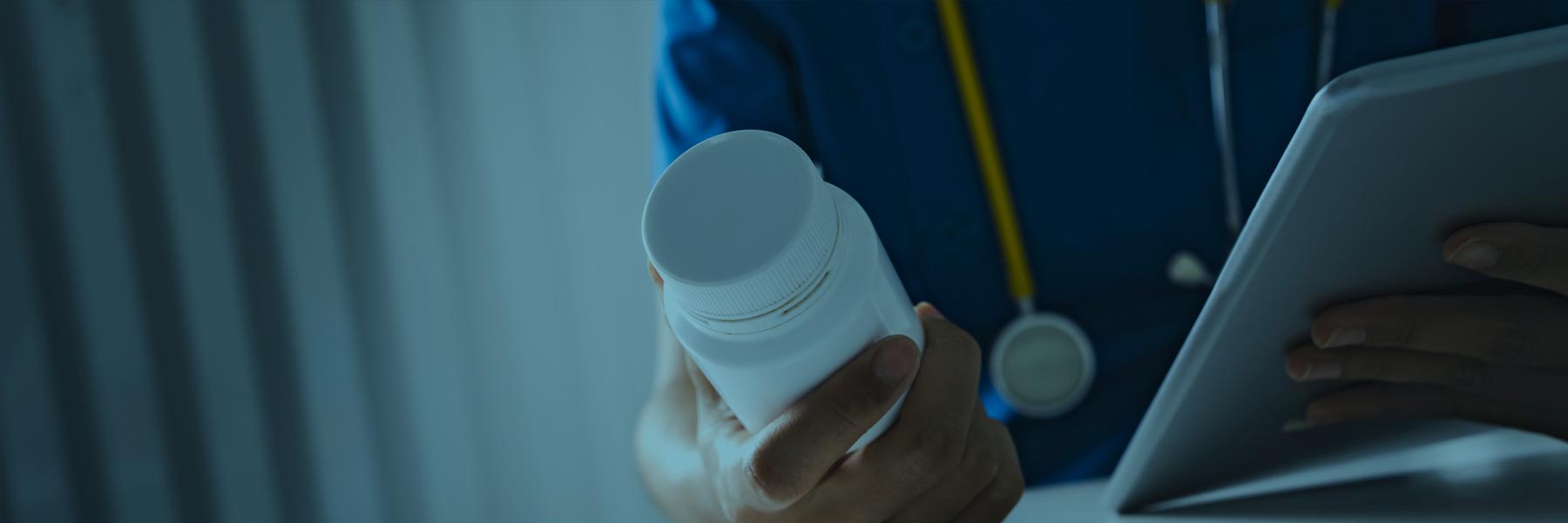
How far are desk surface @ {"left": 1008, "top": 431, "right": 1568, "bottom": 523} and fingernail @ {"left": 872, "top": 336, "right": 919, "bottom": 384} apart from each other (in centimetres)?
24

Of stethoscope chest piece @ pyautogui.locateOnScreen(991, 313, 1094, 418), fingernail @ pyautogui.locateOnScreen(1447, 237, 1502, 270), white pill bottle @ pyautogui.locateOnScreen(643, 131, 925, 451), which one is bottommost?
stethoscope chest piece @ pyautogui.locateOnScreen(991, 313, 1094, 418)

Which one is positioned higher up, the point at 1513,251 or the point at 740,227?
the point at 740,227

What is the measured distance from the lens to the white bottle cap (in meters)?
0.36

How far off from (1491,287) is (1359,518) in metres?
0.18

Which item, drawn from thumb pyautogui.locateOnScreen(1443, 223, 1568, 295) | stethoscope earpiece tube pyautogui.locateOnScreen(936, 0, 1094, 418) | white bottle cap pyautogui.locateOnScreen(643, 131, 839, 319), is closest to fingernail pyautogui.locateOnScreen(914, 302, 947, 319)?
white bottle cap pyautogui.locateOnScreen(643, 131, 839, 319)

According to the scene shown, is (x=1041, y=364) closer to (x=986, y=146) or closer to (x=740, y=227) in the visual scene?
(x=986, y=146)

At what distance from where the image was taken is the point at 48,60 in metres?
1.21

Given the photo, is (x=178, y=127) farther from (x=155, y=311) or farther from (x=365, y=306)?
(x=365, y=306)

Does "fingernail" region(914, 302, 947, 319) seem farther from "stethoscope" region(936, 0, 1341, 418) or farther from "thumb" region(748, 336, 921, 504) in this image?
"stethoscope" region(936, 0, 1341, 418)

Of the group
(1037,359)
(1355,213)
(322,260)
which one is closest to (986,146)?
(1037,359)

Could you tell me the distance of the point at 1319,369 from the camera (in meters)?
0.53

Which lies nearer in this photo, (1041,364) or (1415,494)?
(1415,494)

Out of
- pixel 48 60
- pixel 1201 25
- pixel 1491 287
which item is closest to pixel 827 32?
pixel 1201 25

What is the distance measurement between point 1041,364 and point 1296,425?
→ 0.28m
